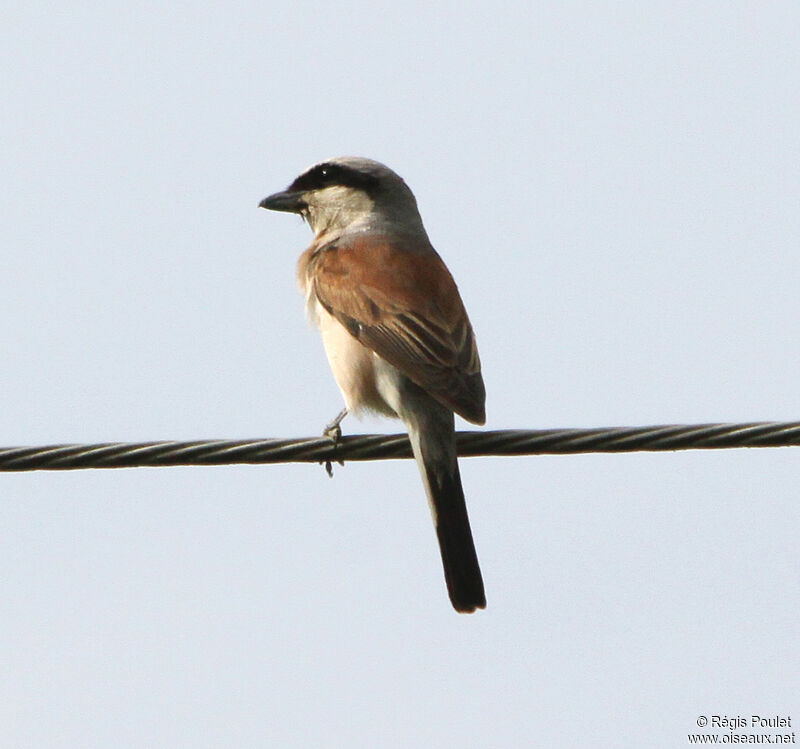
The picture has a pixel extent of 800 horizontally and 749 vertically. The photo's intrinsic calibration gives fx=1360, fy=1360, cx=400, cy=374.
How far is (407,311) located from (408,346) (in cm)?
29

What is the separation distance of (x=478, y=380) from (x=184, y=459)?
161 centimetres

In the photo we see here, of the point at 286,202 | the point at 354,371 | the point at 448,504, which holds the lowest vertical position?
the point at 448,504

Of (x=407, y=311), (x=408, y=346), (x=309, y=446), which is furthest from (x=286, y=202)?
(x=309, y=446)

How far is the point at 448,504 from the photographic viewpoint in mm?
5410

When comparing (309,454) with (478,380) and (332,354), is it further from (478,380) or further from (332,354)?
(332,354)

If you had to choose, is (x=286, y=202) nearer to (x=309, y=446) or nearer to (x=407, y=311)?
(x=407, y=311)

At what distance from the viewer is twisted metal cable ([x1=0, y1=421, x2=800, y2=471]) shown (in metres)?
4.25

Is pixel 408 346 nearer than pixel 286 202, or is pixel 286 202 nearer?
pixel 408 346

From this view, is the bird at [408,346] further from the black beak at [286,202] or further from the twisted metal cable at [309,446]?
the twisted metal cable at [309,446]

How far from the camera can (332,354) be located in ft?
20.1

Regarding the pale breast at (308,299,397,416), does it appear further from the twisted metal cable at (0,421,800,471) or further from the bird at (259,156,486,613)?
the twisted metal cable at (0,421,800,471)

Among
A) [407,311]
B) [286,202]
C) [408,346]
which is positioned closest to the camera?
[408,346]

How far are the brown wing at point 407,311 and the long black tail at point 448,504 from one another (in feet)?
0.50

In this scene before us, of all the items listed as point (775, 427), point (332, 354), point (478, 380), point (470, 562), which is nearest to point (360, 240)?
point (332, 354)
